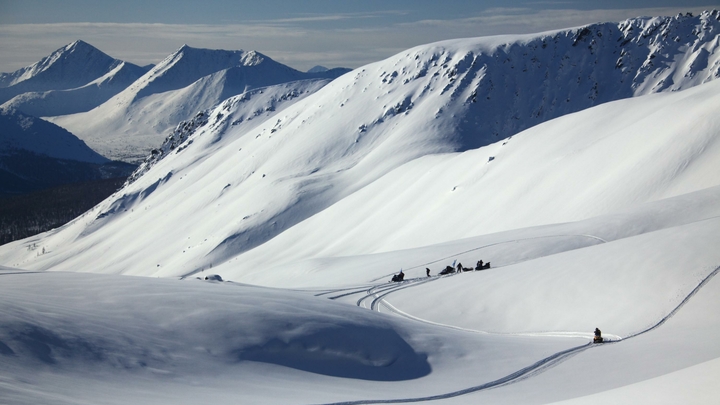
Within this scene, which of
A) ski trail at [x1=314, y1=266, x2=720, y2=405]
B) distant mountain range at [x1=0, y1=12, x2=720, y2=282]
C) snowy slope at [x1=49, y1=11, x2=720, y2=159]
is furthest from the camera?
snowy slope at [x1=49, y1=11, x2=720, y2=159]

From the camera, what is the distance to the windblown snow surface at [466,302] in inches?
692

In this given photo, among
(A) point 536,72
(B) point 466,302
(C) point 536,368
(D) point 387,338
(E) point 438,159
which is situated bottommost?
(C) point 536,368

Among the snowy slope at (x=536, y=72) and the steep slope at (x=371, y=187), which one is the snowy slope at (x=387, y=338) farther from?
the snowy slope at (x=536, y=72)

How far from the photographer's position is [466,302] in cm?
3120

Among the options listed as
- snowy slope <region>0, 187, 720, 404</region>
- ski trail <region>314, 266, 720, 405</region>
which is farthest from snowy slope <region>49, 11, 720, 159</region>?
ski trail <region>314, 266, 720, 405</region>

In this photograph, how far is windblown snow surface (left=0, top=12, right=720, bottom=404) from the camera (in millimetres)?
17578

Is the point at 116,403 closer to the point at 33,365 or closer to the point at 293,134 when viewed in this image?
the point at 33,365

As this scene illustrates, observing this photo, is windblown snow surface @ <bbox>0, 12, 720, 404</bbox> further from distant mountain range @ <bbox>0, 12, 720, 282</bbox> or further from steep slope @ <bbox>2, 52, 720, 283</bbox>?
distant mountain range @ <bbox>0, 12, 720, 282</bbox>

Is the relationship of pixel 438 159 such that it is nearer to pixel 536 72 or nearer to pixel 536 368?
pixel 536 72

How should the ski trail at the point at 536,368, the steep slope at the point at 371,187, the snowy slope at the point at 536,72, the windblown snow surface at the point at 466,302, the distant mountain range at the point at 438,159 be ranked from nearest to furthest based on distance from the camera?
the windblown snow surface at the point at 466,302 < the ski trail at the point at 536,368 < the steep slope at the point at 371,187 < the distant mountain range at the point at 438,159 < the snowy slope at the point at 536,72

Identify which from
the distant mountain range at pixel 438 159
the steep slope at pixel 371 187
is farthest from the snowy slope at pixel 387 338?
the distant mountain range at pixel 438 159

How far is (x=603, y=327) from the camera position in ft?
81.6

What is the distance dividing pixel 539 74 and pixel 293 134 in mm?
65532

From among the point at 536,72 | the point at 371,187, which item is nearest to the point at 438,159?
the point at 371,187
